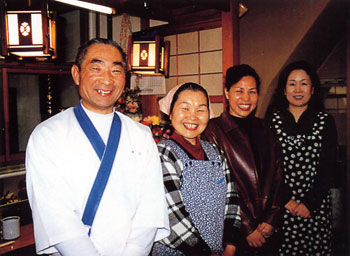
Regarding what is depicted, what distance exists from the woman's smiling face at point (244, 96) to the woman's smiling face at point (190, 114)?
607mm

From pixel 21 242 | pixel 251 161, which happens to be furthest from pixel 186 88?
pixel 21 242

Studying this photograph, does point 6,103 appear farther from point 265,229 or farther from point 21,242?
point 265,229

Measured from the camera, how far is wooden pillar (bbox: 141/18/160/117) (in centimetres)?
662

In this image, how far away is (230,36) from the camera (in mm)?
5207

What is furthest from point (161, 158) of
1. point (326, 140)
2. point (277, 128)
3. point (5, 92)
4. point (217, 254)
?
point (5, 92)

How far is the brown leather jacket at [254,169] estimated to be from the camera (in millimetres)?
2711

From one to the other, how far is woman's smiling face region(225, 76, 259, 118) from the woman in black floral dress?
482mm

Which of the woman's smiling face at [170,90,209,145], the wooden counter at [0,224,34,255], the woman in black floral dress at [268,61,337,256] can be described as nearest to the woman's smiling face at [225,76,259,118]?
the woman in black floral dress at [268,61,337,256]

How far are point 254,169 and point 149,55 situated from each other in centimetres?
307

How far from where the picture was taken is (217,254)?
2232 millimetres

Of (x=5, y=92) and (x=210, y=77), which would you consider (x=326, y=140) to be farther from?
(x=5, y=92)

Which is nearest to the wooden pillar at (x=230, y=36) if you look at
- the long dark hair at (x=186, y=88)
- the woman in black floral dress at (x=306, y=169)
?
the woman in black floral dress at (x=306, y=169)

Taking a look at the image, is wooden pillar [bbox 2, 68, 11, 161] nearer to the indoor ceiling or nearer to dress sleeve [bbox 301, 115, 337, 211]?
the indoor ceiling

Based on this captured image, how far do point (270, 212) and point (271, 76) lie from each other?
375cm
